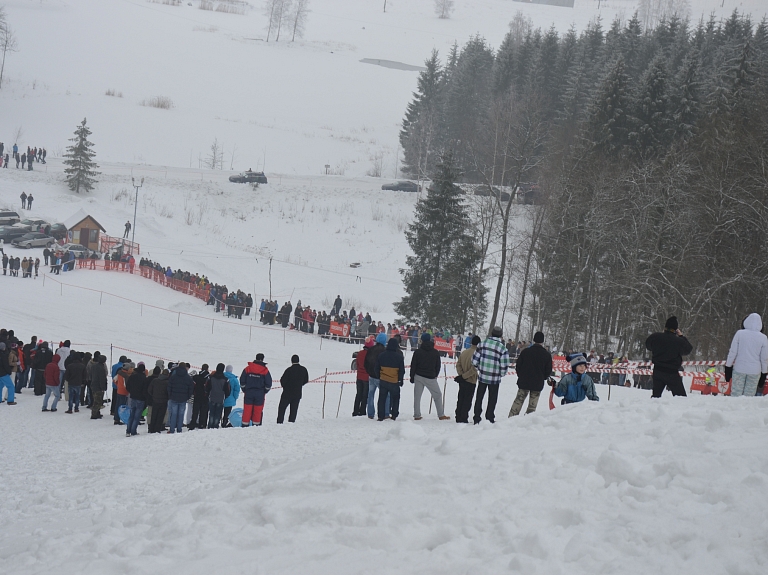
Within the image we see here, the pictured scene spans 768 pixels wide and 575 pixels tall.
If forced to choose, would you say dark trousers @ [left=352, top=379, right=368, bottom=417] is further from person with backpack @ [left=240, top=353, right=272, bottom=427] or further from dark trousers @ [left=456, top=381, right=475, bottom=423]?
dark trousers @ [left=456, top=381, right=475, bottom=423]

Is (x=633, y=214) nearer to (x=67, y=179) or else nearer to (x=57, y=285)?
(x=57, y=285)

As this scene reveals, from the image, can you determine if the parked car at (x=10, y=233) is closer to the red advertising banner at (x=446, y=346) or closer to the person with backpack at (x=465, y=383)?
the red advertising banner at (x=446, y=346)

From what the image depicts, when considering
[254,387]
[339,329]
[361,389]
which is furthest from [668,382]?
[339,329]

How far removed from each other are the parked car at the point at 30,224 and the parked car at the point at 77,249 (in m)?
2.59

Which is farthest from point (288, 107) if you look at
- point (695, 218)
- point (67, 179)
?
point (695, 218)

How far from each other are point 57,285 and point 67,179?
2673 centimetres

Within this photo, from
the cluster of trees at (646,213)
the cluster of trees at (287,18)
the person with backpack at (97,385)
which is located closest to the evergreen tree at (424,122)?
the cluster of trees at (646,213)

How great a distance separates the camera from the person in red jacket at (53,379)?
54.5 feet

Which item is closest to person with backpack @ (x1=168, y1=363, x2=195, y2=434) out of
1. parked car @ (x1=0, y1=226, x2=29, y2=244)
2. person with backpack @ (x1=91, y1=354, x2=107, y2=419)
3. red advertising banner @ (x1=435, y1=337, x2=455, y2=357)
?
person with backpack @ (x1=91, y1=354, x2=107, y2=419)

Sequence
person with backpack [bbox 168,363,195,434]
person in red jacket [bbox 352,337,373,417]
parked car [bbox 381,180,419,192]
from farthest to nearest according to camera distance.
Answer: parked car [bbox 381,180,419,192] → person with backpack [bbox 168,363,195,434] → person in red jacket [bbox 352,337,373,417]

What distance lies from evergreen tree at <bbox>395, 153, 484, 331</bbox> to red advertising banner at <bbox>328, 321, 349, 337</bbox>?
6080 millimetres

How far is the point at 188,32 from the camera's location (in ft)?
426

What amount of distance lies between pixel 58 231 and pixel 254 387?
36398mm

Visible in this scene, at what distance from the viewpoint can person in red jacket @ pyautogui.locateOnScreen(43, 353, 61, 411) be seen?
16625 millimetres
